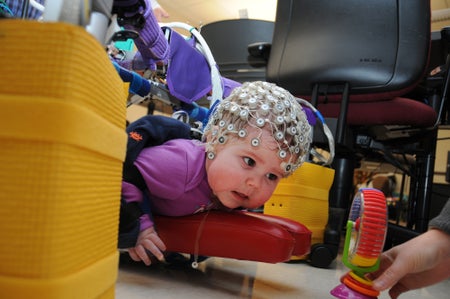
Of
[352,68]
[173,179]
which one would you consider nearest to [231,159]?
[173,179]

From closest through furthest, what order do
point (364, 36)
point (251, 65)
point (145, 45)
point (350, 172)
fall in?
point (145, 45)
point (364, 36)
point (350, 172)
point (251, 65)

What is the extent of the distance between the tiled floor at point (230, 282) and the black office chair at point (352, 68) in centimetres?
18

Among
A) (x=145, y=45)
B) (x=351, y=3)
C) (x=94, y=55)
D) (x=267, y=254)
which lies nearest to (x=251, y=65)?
(x=351, y=3)

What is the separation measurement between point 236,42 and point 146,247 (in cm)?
133

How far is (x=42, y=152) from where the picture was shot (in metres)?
0.32

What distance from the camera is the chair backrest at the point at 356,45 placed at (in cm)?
118

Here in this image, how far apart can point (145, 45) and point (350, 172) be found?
94cm

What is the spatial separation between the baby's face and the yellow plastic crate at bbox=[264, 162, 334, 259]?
0.40 metres

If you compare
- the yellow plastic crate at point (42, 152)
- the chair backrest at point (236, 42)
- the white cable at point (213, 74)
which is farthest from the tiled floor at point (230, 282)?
the chair backrest at point (236, 42)

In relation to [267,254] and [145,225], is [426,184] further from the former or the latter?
[145,225]

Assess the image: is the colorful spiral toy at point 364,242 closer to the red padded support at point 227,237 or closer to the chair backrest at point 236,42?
the red padded support at point 227,237

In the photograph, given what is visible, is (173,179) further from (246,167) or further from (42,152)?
(42,152)

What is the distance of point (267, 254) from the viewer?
86cm

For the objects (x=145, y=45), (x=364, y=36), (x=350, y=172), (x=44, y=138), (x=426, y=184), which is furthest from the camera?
(x=426, y=184)
